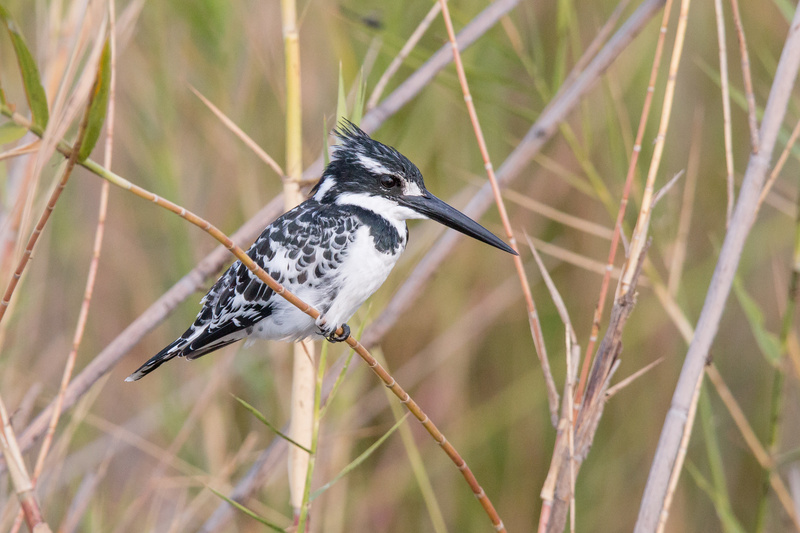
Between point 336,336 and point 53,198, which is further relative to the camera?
point 336,336

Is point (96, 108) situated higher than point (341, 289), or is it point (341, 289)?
point (341, 289)

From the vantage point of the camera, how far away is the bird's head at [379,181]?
1.64 meters

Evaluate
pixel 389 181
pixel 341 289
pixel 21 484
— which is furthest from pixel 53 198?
pixel 389 181

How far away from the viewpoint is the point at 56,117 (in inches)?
31.3

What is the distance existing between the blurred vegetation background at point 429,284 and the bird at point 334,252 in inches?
18.4

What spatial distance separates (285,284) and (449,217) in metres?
0.38

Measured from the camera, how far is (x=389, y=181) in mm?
1675

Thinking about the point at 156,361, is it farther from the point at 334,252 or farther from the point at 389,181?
the point at 389,181

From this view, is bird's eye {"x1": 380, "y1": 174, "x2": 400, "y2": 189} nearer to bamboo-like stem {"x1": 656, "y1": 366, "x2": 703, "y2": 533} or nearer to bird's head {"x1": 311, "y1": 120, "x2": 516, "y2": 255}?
bird's head {"x1": 311, "y1": 120, "x2": 516, "y2": 255}

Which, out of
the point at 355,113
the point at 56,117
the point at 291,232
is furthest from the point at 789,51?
the point at 56,117

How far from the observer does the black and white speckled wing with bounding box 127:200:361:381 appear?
160cm

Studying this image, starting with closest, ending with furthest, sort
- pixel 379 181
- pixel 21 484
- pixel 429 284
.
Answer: pixel 21 484, pixel 379 181, pixel 429 284

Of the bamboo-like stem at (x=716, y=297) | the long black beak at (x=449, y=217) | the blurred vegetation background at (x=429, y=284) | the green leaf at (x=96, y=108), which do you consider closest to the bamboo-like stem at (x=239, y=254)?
the green leaf at (x=96, y=108)

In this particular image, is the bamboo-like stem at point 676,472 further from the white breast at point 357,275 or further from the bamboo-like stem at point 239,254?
the white breast at point 357,275
